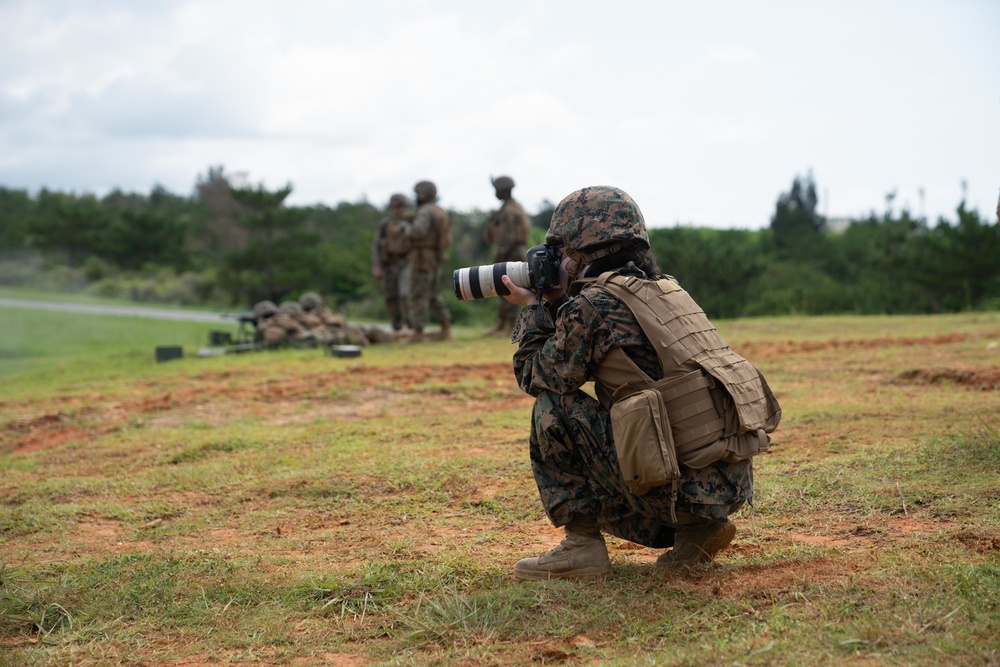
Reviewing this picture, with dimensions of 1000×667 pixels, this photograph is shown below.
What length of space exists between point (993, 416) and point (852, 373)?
9.17 feet

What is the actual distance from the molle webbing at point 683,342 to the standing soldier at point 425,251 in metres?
10.0

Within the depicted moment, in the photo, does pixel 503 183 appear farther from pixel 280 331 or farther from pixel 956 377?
pixel 956 377

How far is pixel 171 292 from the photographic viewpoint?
2886cm

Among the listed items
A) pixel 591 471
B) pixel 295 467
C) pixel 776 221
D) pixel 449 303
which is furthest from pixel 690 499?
pixel 776 221

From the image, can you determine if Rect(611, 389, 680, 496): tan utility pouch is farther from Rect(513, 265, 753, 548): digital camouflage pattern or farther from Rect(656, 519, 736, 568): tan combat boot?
→ Rect(656, 519, 736, 568): tan combat boot

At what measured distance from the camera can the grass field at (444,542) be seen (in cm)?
284

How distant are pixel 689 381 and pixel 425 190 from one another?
10638 mm

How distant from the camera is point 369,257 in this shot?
Result: 27.3 m

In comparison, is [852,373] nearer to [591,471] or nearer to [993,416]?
[993,416]

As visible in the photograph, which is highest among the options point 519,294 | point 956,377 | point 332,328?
point 519,294

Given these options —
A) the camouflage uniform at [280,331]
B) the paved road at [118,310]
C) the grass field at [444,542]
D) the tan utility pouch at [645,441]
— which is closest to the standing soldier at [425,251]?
the camouflage uniform at [280,331]

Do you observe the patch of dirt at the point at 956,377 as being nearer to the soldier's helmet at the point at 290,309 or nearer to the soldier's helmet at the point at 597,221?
the soldier's helmet at the point at 597,221

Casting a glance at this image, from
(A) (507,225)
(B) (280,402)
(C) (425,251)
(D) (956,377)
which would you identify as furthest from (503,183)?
(D) (956,377)

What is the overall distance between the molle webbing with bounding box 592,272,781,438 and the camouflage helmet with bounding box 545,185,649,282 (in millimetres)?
155
